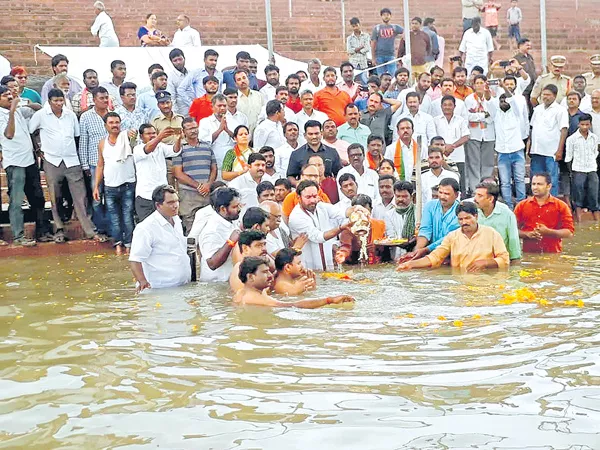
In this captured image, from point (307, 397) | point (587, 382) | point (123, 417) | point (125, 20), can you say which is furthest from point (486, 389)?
point (125, 20)

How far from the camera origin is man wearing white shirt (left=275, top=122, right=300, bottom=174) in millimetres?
14031

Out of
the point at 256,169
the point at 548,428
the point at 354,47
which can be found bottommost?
the point at 548,428

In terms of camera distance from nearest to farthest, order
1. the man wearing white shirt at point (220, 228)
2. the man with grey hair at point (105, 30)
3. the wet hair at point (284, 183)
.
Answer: the man wearing white shirt at point (220, 228), the wet hair at point (284, 183), the man with grey hair at point (105, 30)

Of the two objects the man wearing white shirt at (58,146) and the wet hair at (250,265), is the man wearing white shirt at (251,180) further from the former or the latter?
the wet hair at (250,265)

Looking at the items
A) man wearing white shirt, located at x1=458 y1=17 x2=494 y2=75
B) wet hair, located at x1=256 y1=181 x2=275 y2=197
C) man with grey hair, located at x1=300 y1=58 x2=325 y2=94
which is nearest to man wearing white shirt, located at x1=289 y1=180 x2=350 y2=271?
wet hair, located at x1=256 y1=181 x2=275 y2=197

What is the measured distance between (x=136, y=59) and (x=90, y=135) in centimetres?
315

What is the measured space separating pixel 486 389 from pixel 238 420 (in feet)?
5.22

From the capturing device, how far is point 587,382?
661 cm

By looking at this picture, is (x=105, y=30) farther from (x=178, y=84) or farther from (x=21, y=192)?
(x=21, y=192)

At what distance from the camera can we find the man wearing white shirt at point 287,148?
14031mm

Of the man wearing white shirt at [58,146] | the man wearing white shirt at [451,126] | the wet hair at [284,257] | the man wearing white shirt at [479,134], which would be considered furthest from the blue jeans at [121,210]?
the man wearing white shirt at [479,134]

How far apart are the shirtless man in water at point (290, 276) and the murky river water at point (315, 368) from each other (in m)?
0.27

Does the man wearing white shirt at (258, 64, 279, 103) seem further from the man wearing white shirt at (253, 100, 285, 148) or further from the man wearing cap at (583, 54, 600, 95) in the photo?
the man wearing cap at (583, 54, 600, 95)

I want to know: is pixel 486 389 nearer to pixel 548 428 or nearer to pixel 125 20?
pixel 548 428
